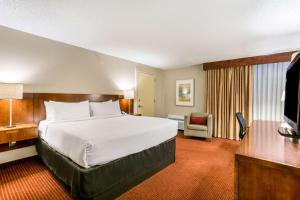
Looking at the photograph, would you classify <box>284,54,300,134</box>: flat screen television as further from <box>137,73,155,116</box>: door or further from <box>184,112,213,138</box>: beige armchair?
<box>137,73,155,116</box>: door

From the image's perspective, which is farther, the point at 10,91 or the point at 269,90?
the point at 269,90

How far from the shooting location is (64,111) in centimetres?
300

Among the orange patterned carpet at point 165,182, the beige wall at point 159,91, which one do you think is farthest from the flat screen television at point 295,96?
the beige wall at point 159,91

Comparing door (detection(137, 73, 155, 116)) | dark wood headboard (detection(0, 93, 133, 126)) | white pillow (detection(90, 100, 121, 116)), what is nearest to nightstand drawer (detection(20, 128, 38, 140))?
dark wood headboard (detection(0, 93, 133, 126))

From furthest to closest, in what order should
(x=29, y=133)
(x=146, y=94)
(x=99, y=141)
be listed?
(x=146, y=94)
(x=29, y=133)
(x=99, y=141)

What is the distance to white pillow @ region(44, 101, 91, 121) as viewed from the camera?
2902 mm

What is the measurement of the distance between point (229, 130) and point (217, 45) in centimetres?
257

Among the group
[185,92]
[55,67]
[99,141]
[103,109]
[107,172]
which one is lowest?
[107,172]

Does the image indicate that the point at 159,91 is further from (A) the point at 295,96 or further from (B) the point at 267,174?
(B) the point at 267,174

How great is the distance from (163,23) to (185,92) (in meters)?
3.55

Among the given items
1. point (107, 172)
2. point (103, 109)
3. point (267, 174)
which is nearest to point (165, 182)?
point (107, 172)

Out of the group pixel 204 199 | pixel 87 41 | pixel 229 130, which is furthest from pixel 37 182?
pixel 229 130

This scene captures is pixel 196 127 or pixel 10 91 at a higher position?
pixel 10 91

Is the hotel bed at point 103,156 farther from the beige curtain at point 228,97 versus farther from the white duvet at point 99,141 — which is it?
the beige curtain at point 228,97
